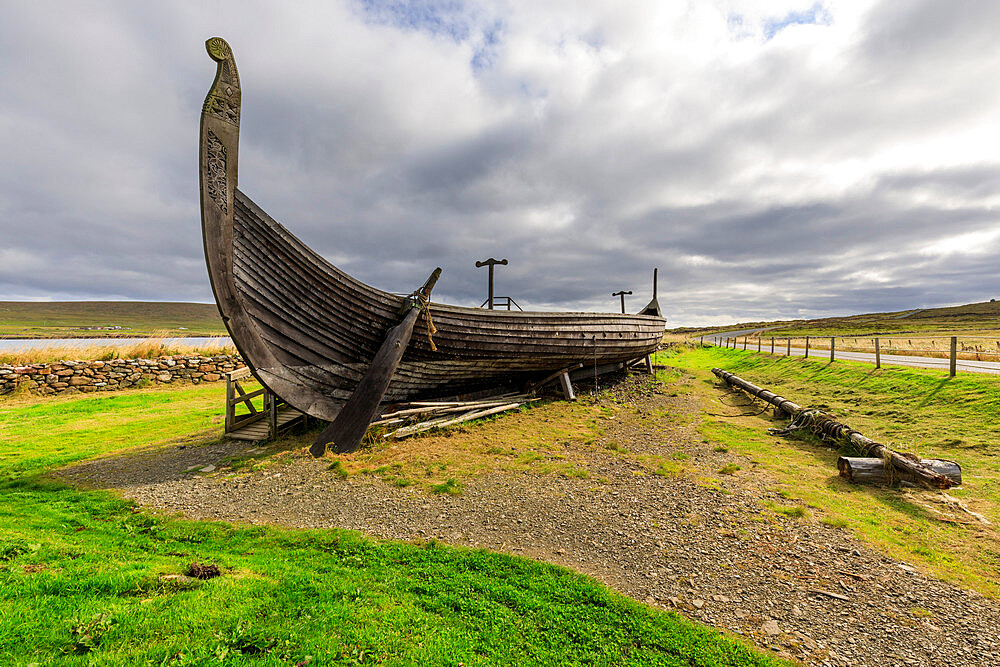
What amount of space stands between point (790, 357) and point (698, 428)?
15.7 meters

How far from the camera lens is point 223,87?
6277 millimetres

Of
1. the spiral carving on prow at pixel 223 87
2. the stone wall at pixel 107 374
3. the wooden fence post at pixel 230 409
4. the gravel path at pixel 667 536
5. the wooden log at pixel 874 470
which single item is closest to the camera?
the gravel path at pixel 667 536

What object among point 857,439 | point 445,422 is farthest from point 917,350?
point 445,422

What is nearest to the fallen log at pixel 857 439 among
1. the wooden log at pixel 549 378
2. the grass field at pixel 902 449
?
the grass field at pixel 902 449

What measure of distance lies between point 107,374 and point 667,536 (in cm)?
2000

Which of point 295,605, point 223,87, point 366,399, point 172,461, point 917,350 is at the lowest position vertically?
point 172,461

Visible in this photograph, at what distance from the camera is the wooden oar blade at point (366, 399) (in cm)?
765

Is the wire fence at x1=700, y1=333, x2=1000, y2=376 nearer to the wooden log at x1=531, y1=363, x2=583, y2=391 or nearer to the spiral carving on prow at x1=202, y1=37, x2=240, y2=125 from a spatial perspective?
the wooden log at x1=531, y1=363, x2=583, y2=391

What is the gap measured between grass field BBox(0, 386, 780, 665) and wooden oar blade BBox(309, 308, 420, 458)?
2894 mm

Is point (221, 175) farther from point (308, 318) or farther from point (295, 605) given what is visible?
point (295, 605)

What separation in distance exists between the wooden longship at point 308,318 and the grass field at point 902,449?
5574mm

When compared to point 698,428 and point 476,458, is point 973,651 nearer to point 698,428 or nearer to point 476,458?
point 476,458

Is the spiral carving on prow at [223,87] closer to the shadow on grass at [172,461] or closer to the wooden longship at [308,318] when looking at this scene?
the wooden longship at [308,318]

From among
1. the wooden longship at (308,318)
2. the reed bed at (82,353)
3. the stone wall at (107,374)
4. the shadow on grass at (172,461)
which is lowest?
the shadow on grass at (172,461)
